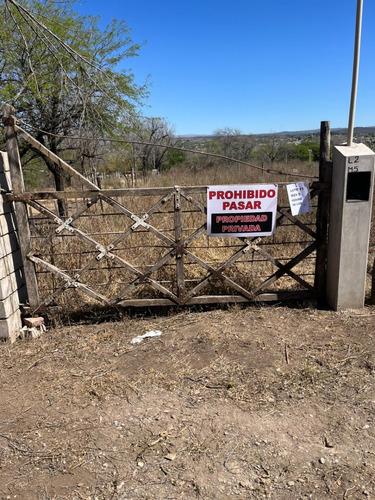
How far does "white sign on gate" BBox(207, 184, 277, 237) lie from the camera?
462 centimetres

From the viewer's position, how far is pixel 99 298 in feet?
16.0

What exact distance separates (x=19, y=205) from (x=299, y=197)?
→ 3.46 meters

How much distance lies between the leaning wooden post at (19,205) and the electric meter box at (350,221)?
3841mm

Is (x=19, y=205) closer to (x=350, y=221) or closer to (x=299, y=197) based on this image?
(x=299, y=197)

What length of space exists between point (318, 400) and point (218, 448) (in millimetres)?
1046

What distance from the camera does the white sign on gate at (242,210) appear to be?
4617 mm

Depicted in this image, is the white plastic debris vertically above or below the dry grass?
below

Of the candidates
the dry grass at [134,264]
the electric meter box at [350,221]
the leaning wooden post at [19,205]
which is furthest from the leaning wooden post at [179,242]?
the electric meter box at [350,221]

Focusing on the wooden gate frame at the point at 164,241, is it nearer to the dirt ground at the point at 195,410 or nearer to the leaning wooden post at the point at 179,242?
the leaning wooden post at the point at 179,242

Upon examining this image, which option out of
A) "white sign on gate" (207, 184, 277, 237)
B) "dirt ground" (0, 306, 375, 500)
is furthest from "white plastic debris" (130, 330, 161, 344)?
"white sign on gate" (207, 184, 277, 237)

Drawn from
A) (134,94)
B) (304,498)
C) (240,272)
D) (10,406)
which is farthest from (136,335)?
(134,94)

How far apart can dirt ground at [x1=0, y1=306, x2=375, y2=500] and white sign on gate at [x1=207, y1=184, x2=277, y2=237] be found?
3.74ft

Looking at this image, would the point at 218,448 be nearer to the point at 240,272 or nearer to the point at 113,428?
the point at 113,428

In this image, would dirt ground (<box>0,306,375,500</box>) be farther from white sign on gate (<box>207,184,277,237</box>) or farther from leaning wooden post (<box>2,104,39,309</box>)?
white sign on gate (<box>207,184,277,237</box>)
